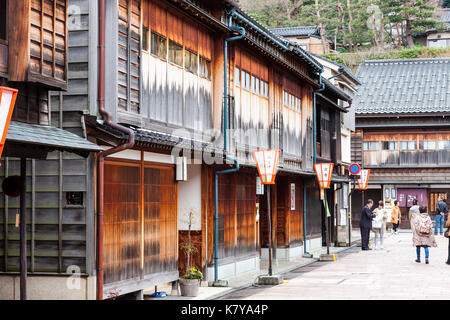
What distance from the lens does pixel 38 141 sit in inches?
395

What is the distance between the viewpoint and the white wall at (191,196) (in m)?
18.5

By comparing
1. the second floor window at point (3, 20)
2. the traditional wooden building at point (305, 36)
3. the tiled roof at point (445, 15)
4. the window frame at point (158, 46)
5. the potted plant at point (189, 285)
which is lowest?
the potted plant at point (189, 285)

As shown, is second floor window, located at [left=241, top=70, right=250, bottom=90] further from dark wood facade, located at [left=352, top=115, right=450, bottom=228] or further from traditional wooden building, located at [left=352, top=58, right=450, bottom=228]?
dark wood facade, located at [left=352, top=115, right=450, bottom=228]

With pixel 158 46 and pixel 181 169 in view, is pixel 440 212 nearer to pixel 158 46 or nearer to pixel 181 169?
pixel 181 169

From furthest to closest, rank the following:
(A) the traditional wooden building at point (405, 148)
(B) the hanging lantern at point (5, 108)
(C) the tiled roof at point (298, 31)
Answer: (C) the tiled roof at point (298, 31), (A) the traditional wooden building at point (405, 148), (B) the hanging lantern at point (5, 108)

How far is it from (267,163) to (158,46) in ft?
16.3

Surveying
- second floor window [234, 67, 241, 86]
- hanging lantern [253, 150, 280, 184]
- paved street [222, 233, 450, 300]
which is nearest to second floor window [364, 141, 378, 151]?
paved street [222, 233, 450, 300]

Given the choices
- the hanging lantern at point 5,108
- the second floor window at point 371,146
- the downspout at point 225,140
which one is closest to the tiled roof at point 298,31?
the second floor window at point 371,146

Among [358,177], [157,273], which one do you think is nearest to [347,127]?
[358,177]

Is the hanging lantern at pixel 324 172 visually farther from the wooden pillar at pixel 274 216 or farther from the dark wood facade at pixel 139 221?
the dark wood facade at pixel 139 221

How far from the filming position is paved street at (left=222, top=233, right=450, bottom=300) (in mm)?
16297

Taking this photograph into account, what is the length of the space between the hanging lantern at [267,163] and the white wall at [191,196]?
1797 millimetres

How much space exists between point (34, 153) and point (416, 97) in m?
42.9

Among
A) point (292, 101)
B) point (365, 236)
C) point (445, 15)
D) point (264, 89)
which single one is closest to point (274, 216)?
point (292, 101)
